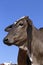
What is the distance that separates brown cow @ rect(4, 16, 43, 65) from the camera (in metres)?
4.77

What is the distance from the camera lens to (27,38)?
4934mm

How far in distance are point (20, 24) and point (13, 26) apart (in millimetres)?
132

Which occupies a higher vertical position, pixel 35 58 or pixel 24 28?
pixel 24 28

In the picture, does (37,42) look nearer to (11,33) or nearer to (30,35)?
(30,35)

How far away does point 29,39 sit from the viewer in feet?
16.1

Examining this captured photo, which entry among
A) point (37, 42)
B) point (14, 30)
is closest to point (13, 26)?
point (14, 30)

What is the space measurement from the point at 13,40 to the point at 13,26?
0.24m

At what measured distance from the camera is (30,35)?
16.4 ft

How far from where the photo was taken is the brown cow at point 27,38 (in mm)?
4770

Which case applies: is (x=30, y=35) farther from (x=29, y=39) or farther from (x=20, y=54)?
(x=20, y=54)

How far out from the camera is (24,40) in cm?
488

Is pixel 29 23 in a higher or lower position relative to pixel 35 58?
higher

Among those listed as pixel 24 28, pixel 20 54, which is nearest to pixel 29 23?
pixel 24 28

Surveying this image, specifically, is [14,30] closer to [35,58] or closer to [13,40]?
[13,40]
